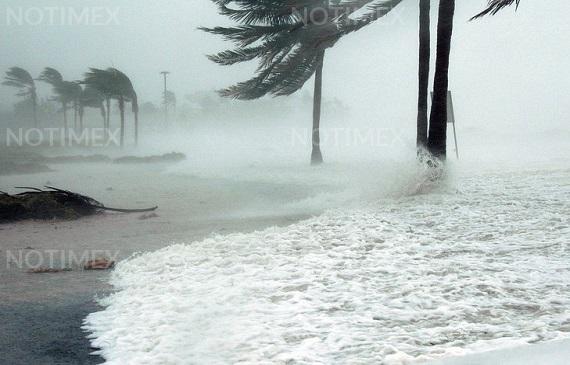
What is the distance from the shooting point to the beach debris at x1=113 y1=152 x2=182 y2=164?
28.6 meters

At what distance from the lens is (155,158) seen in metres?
30.9

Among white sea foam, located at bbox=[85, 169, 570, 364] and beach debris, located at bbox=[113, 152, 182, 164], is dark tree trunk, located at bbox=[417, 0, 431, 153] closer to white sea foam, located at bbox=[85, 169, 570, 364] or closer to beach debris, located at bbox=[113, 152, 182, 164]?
white sea foam, located at bbox=[85, 169, 570, 364]

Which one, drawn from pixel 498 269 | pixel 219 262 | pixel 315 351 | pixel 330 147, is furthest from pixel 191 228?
pixel 330 147

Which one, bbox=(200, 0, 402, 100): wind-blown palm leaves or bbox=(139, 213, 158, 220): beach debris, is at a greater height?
bbox=(200, 0, 402, 100): wind-blown palm leaves

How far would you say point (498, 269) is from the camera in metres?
3.99

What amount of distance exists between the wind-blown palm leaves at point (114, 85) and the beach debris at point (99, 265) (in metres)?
23.0

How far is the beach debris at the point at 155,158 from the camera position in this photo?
2862cm

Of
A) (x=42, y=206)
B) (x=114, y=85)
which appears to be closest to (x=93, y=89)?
(x=114, y=85)

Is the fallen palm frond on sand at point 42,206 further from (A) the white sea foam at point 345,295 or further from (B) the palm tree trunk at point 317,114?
(B) the palm tree trunk at point 317,114

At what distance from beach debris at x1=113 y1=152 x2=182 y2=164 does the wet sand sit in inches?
551

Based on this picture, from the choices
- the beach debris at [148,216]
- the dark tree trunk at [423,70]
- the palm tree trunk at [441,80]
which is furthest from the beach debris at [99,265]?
the dark tree trunk at [423,70]

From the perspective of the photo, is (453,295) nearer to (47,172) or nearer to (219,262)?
(219,262)

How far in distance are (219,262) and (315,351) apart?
2309mm

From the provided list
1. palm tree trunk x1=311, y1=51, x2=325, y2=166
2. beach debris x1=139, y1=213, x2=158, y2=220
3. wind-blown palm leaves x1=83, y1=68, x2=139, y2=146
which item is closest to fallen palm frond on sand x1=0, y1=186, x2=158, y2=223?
beach debris x1=139, y1=213, x2=158, y2=220
